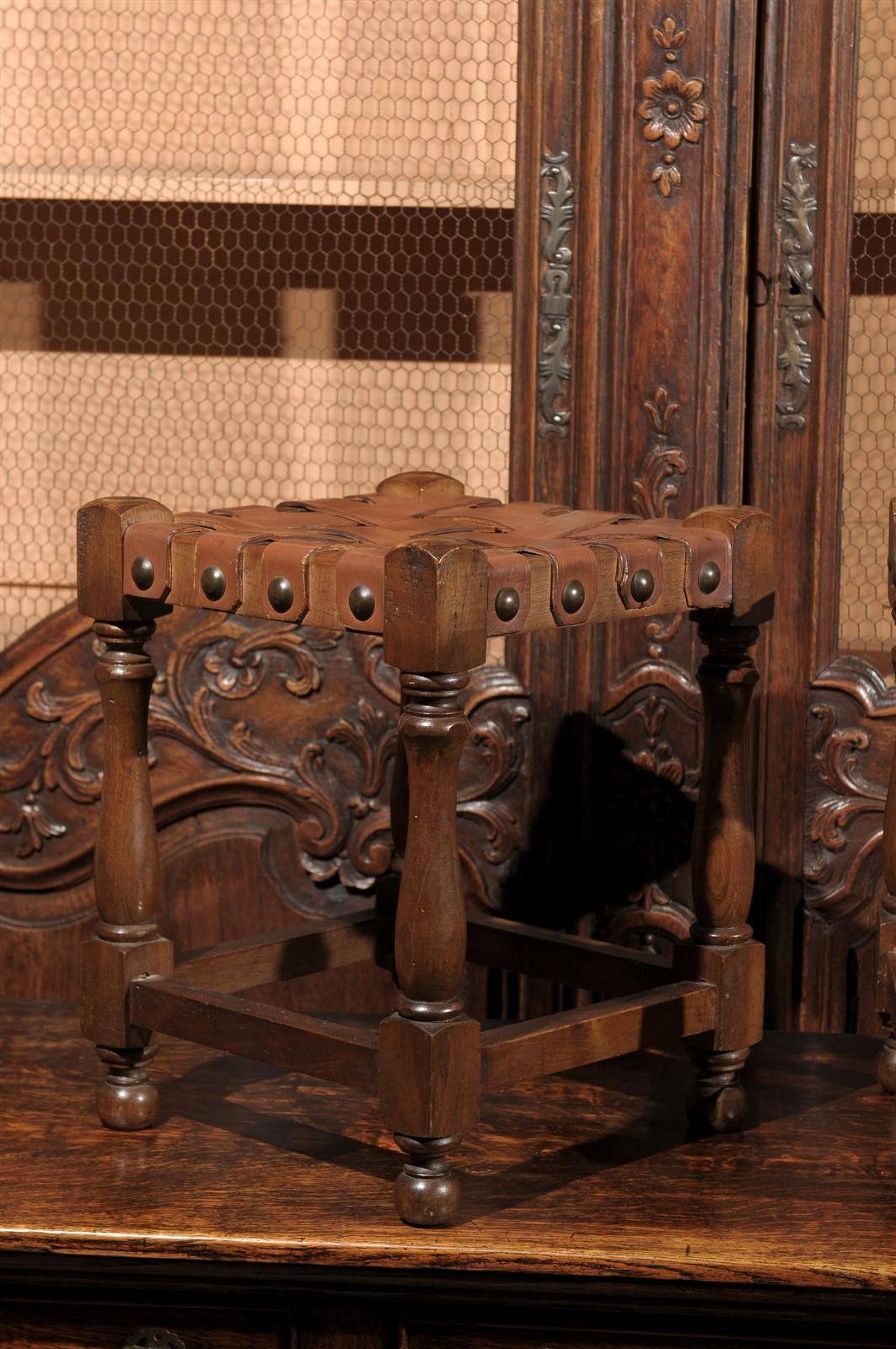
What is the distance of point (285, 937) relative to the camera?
1368 millimetres

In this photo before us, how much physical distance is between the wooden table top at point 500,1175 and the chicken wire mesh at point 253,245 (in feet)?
1.62

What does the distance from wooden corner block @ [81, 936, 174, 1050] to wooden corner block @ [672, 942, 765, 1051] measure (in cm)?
37

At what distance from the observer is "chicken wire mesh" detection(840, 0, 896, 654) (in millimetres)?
1497

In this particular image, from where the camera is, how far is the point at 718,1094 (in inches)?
51.1

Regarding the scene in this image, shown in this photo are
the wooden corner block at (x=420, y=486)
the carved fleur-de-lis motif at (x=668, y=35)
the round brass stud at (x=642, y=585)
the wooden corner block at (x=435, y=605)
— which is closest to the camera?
the wooden corner block at (x=435, y=605)

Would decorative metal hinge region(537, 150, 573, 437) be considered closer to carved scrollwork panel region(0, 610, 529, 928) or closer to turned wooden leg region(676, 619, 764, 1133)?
carved scrollwork panel region(0, 610, 529, 928)

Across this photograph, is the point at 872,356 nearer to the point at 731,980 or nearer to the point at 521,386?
the point at 521,386

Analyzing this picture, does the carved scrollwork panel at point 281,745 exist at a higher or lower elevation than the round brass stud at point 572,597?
lower

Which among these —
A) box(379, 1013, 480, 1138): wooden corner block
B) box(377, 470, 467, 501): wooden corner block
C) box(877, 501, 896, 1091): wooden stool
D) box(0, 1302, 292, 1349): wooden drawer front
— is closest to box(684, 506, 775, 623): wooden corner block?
box(877, 501, 896, 1091): wooden stool

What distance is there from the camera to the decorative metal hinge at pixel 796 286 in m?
1.50

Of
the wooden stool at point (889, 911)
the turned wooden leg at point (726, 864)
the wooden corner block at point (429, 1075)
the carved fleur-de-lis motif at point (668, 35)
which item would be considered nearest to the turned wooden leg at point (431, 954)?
the wooden corner block at point (429, 1075)

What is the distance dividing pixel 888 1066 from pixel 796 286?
633 millimetres

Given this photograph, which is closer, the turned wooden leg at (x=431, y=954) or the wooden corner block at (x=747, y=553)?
the turned wooden leg at (x=431, y=954)

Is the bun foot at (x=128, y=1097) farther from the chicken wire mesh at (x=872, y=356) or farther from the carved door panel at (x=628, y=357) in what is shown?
the chicken wire mesh at (x=872, y=356)
